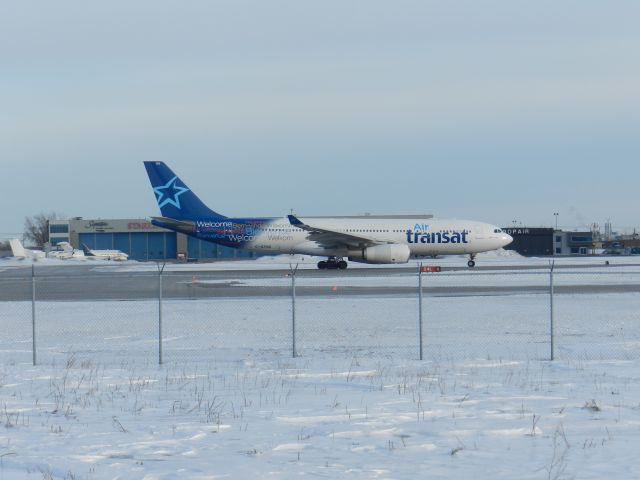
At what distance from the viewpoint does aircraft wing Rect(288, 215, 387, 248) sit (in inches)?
1714

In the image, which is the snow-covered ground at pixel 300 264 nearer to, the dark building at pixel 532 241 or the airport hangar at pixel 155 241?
the dark building at pixel 532 241

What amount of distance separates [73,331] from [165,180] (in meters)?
30.7

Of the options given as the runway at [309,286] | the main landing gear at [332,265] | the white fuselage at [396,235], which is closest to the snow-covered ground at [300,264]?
the white fuselage at [396,235]

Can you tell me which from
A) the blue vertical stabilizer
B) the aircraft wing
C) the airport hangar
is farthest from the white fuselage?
the airport hangar

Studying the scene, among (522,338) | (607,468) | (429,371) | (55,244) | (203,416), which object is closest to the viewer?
(607,468)

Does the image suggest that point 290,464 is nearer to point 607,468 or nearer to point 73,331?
point 607,468

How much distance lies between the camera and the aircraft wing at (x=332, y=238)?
43.5 meters

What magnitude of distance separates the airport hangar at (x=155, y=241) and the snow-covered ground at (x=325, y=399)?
78.5 m

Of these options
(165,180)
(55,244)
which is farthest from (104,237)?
(165,180)

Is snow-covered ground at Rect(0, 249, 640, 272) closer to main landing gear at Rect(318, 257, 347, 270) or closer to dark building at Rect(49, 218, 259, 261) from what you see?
main landing gear at Rect(318, 257, 347, 270)

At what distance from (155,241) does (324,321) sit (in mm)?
84228

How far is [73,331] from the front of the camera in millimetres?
18922

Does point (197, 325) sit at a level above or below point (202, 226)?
below

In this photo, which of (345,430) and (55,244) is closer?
(345,430)
